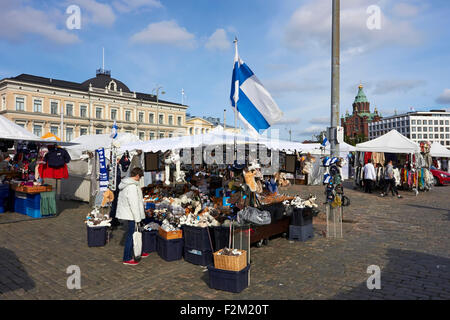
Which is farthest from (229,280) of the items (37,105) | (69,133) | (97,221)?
(69,133)

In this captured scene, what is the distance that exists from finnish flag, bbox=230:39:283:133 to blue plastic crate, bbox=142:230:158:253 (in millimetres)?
3108

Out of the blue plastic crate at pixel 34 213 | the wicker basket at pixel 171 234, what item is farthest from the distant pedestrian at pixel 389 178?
the blue plastic crate at pixel 34 213

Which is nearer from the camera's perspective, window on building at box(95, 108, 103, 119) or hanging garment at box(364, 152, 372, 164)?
hanging garment at box(364, 152, 372, 164)

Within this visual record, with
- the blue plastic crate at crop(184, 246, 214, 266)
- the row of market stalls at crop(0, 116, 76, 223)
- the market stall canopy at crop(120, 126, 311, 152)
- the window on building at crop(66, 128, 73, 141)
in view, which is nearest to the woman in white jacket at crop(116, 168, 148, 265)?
the blue plastic crate at crop(184, 246, 214, 266)

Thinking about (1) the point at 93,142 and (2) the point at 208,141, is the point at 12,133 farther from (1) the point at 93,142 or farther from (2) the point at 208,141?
(2) the point at 208,141

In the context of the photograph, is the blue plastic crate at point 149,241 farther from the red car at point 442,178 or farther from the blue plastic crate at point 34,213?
Result: the red car at point 442,178

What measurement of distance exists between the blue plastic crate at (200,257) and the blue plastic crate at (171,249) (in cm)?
25

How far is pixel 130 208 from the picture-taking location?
6.09 meters

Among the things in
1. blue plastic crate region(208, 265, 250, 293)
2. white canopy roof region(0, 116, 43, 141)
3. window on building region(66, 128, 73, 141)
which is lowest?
blue plastic crate region(208, 265, 250, 293)

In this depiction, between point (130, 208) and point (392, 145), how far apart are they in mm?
15432

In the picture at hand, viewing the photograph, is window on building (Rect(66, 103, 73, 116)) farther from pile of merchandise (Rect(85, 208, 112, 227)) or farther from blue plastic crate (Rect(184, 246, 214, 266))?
blue plastic crate (Rect(184, 246, 214, 266))

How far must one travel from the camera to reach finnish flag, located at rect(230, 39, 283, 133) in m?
7.15

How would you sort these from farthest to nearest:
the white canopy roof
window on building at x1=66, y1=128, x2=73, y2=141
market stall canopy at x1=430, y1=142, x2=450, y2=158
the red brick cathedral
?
1. the red brick cathedral
2. window on building at x1=66, y1=128, x2=73, y2=141
3. market stall canopy at x1=430, y1=142, x2=450, y2=158
4. the white canopy roof
